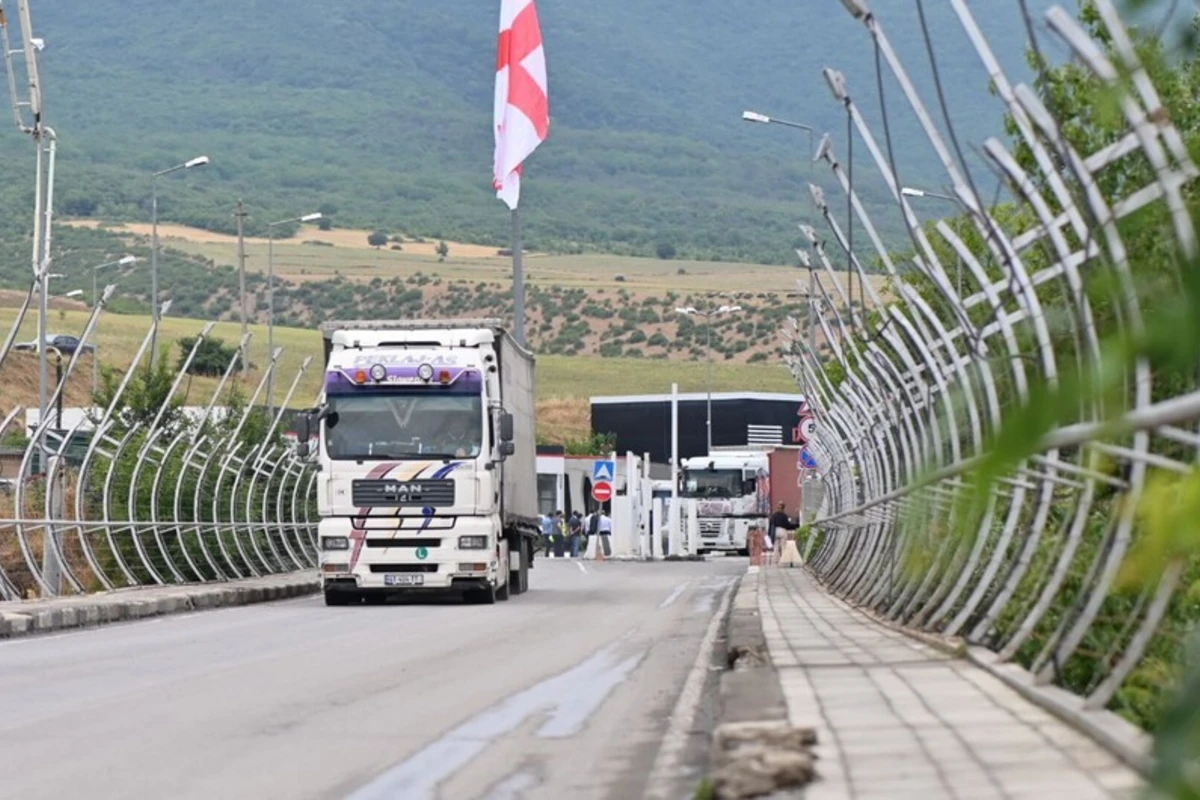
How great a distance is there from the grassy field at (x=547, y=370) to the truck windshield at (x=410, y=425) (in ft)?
227

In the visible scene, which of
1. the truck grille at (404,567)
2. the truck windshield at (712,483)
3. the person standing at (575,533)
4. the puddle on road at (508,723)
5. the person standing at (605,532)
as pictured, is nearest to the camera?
the puddle on road at (508,723)

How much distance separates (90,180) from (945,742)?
191 metres

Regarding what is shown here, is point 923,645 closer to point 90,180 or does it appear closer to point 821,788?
point 821,788

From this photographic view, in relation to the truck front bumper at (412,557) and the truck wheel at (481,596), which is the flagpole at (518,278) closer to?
the truck wheel at (481,596)

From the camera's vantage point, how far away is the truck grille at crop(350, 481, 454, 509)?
2839 cm

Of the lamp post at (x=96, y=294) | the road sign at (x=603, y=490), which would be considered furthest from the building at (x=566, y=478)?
the lamp post at (x=96, y=294)

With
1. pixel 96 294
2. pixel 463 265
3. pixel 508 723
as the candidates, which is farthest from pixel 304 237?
pixel 508 723

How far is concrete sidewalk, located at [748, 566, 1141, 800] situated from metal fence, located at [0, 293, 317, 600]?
1315cm

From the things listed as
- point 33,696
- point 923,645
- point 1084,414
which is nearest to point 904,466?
point 923,645

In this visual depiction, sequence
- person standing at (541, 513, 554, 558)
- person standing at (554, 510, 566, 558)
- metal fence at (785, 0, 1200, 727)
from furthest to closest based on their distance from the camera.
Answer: person standing at (541, 513, 554, 558) < person standing at (554, 510, 566, 558) < metal fence at (785, 0, 1200, 727)

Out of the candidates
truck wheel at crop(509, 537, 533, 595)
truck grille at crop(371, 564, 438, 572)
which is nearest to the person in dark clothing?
truck wheel at crop(509, 537, 533, 595)

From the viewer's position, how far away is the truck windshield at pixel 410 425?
28.5 m

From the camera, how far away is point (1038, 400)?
1.58m

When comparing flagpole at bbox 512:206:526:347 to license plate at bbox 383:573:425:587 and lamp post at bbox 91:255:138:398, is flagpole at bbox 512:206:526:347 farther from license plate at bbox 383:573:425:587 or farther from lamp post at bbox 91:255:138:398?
license plate at bbox 383:573:425:587
